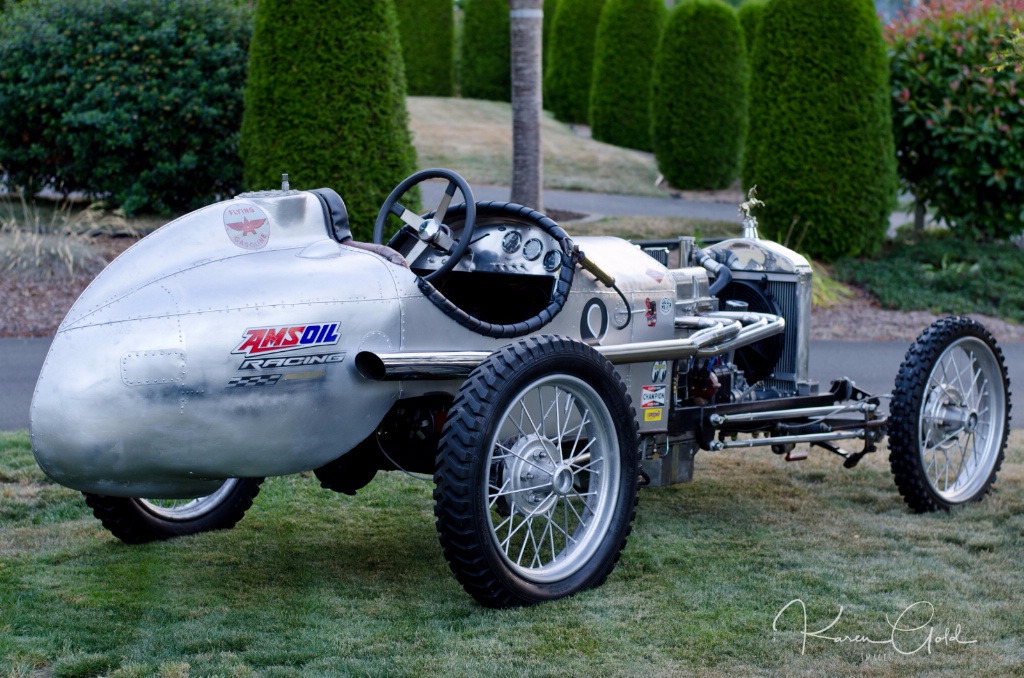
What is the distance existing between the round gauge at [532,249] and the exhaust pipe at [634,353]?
0.48m

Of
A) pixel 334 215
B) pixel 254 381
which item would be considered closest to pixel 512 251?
pixel 334 215

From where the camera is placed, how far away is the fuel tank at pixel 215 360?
13.1ft

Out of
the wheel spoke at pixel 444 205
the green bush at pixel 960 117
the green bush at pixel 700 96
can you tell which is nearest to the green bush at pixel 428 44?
the green bush at pixel 700 96

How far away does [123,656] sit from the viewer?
396 centimetres

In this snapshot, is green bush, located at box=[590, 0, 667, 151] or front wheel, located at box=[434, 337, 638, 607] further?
green bush, located at box=[590, 0, 667, 151]

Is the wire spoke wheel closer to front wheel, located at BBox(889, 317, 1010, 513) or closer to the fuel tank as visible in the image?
the fuel tank

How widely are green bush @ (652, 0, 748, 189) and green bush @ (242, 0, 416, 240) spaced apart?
379 inches

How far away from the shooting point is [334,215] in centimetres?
466

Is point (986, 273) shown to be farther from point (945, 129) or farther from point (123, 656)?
point (123, 656)

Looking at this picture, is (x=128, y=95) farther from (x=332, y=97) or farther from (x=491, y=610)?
(x=491, y=610)

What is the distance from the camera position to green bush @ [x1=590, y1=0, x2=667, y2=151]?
24359 millimetres

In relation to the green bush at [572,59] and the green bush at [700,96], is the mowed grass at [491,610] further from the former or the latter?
the green bush at [572,59]

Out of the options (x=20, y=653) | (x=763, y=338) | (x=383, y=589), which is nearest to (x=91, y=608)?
(x=20, y=653)

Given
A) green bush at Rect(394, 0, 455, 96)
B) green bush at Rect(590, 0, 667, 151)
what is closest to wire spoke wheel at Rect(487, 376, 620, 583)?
green bush at Rect(590, 0, 667, 151)
